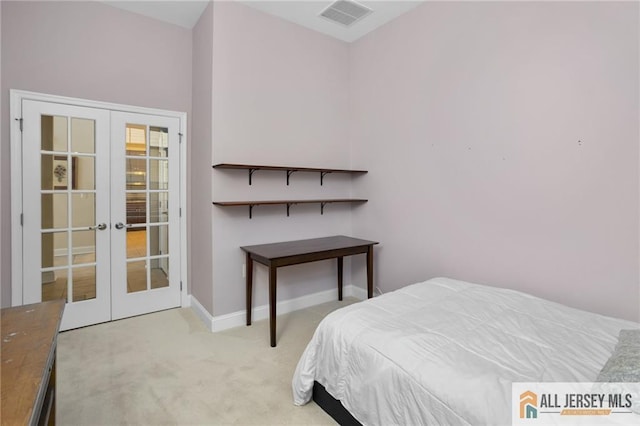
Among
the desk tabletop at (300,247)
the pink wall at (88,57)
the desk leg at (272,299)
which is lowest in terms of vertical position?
the desk leg at (272,299)

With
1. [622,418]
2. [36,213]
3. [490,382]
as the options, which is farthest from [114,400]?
[622,418]

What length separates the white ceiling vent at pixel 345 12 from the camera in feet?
9.82

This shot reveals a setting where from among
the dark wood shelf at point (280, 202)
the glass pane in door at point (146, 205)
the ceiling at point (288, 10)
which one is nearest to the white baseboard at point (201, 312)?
the glass pane in door at point (146, 205)

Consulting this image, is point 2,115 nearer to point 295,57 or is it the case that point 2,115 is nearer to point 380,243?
point 295,57

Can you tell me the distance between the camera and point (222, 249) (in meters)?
2.96

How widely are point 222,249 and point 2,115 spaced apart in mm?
2027

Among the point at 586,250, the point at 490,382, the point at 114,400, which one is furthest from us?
the point at 586,250

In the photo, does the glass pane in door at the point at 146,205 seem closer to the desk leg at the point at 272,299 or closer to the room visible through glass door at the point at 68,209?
the room visible through glass door at the point at 68,209

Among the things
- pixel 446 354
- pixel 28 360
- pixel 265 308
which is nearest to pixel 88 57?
pixel 265 308

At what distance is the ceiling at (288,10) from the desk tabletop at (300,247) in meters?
2.23

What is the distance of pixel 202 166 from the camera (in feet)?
10.3

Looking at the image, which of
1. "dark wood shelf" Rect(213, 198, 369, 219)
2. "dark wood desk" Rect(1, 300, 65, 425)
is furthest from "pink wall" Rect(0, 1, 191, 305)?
"dark wood desk" Rect(1, 300, 65, 425)

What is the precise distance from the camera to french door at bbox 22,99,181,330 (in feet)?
9.04

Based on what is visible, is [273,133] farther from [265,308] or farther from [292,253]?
[265,308]
